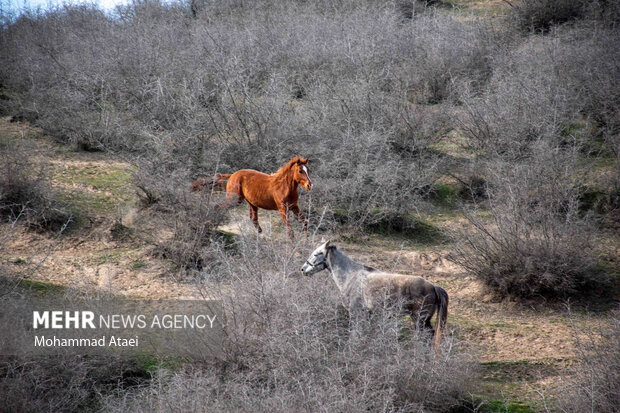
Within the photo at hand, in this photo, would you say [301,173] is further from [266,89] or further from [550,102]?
[550,102]

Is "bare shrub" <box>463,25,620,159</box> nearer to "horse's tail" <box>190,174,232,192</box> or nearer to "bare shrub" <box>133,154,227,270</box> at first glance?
"horse's tail" <box>190,174,232,192</box>

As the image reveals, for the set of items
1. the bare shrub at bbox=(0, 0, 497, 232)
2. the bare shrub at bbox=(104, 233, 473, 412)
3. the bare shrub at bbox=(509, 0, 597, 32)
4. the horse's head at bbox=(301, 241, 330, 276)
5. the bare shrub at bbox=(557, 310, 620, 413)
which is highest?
the bare shrub at bbox=(509, 0, 597, 32)

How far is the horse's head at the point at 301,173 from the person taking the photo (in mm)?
7871

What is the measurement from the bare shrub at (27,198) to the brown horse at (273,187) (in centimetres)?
Result: 238

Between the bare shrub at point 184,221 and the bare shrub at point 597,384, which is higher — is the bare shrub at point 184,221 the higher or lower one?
the higher one

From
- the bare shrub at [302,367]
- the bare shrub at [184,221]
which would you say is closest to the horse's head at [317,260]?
the bare shrub at [302,367]

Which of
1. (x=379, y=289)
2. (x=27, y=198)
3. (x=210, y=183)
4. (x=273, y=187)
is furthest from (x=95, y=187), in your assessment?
(x=379, y=289)

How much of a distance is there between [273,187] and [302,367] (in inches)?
147

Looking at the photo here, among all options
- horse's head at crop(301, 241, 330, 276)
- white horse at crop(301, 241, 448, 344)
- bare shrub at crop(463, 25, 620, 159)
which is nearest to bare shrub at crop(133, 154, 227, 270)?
horse's head at crop(301, 241, 330, 276)

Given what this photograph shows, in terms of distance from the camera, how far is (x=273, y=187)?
8.16m

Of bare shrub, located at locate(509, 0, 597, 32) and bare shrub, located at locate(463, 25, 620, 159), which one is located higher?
bare shrub, located at locate(509, 0, 597, 32)

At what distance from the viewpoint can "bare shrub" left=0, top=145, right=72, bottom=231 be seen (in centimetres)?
865

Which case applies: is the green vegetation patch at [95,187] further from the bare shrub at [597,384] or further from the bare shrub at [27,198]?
the bare shrub at [597,384]

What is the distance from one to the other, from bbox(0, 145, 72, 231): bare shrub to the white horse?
15.9ft
